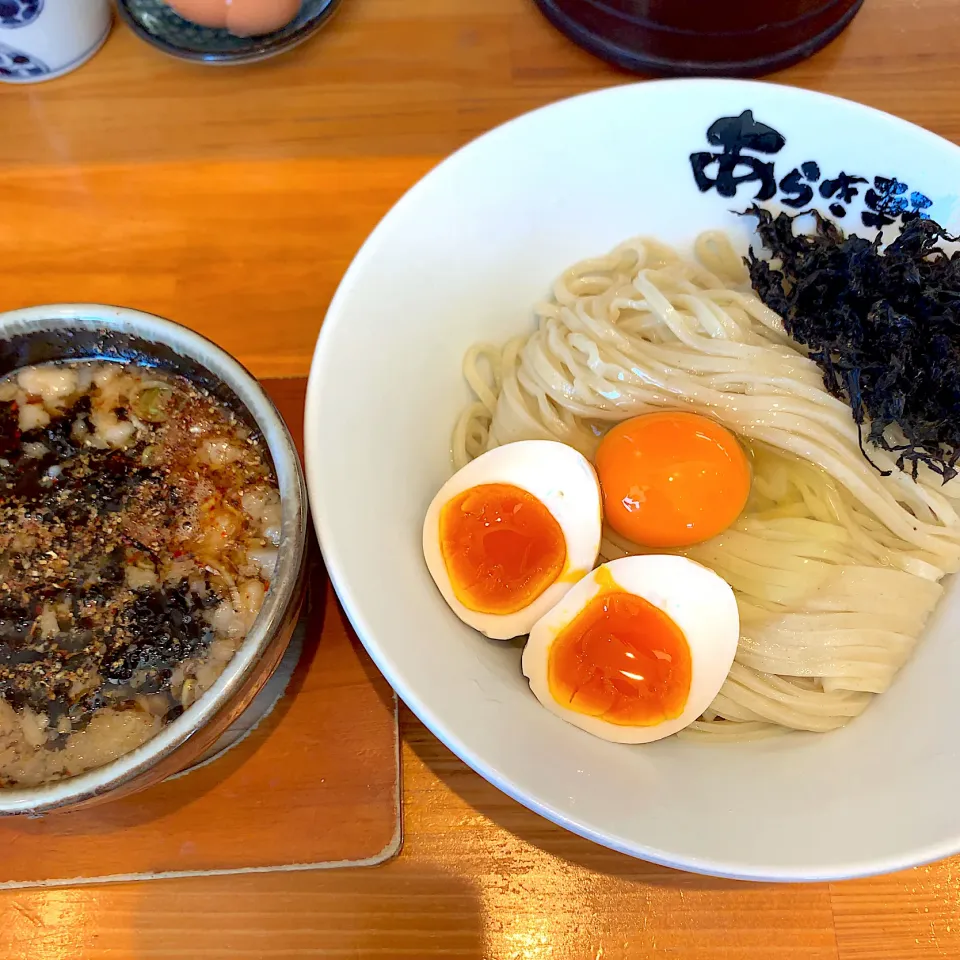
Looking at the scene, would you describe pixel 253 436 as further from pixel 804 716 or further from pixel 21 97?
pixel 21 97

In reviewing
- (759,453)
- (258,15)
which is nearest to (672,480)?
(759,453)

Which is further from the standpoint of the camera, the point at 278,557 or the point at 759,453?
the point at 759,453

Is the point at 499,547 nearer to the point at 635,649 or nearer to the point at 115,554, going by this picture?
the point at 635,649

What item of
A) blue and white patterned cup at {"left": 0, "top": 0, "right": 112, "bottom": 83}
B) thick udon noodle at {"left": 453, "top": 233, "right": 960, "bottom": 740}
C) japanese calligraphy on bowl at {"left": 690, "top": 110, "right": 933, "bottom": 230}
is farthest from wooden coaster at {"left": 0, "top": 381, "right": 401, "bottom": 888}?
blue and white patterned cup at {"left": 0, "top": 0, "right": 112, "bottom": 83}

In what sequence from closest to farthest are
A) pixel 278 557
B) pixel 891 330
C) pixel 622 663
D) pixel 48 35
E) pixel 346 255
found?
1. pixel 278 557
2. pixel 622 663
3. pixel 891 330
4. pixel 346 255
5. pixel 48 35

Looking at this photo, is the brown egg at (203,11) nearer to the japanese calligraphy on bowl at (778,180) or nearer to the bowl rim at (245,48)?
the bowl rim at (245,48)

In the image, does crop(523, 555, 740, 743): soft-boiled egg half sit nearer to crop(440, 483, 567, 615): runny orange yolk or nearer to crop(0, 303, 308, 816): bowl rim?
crop(440, 483, 567, 615): runny orange yolk
